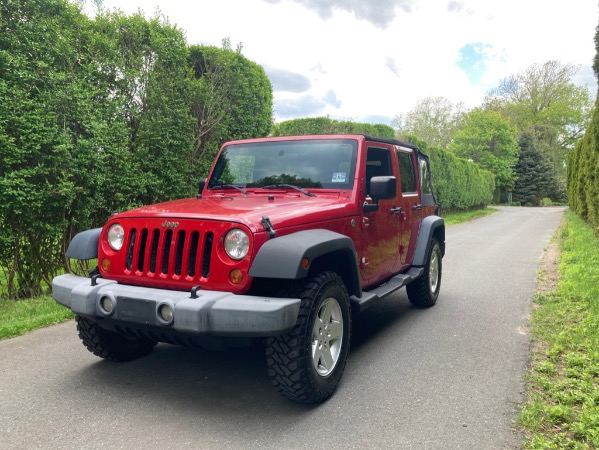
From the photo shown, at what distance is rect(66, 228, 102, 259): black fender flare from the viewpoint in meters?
3.54

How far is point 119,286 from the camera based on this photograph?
3064 mm

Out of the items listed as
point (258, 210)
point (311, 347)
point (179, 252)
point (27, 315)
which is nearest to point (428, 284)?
point (311, 347)

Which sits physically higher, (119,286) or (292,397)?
(119,286)

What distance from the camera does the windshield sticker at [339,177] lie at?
4.05m

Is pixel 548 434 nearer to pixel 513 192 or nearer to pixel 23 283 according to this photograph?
pixel 23 283

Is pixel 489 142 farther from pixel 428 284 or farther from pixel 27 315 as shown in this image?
pixel 27 315

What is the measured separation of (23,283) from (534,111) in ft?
198

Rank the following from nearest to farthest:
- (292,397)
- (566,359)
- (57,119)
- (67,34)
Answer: (292,397), (566,359), (57,119), (67,34)

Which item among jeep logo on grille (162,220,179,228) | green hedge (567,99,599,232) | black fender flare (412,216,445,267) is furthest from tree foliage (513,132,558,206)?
jeep logo on grille (162,220,179,228)

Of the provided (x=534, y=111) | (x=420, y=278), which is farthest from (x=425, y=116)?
(x=420, y=278)

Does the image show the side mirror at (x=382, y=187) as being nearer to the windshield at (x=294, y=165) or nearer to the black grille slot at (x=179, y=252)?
the windshield at (x=294, y=165)

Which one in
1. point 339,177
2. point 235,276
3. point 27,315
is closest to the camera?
point 235,276

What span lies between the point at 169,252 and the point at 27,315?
313 centimetres

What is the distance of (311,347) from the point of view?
9.89ft
